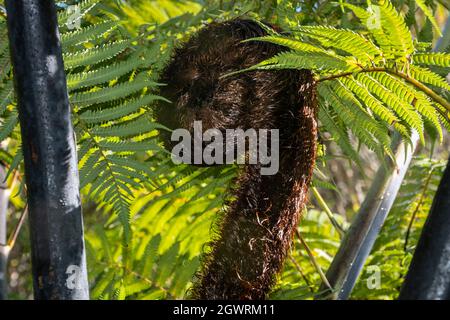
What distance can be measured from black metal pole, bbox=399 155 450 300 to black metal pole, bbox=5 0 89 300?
0.99 ft

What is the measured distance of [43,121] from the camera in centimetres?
70

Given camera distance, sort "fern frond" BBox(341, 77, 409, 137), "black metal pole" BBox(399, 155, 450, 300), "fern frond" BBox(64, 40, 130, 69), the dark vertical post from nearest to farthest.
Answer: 1. "black metal pole" BBox(399, 155, 450, 300)
2. "fern frond" BBox(341, 77, 409, 137)
3. "fern frond" BBox(64, 40, 130, 69)
4. the dark vertical post

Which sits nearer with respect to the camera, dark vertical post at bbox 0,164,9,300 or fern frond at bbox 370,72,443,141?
fern frond at bbox 370,72,443,141

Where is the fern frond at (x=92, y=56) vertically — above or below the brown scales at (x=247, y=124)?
above

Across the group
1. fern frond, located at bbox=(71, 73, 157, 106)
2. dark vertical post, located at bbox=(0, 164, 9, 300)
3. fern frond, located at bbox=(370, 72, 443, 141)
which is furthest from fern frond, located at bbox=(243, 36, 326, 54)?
dark vertical post, located at bbox=(0, 164, 9, 300)

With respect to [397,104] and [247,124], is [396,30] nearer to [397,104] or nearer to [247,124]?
[397,104]

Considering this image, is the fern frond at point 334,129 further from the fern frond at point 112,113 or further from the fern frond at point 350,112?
the fern frond at point 112,113

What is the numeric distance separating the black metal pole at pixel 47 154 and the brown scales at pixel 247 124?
22 centimetres

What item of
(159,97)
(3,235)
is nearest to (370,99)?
(159,97)

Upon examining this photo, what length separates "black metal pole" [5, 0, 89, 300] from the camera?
2.26 ft

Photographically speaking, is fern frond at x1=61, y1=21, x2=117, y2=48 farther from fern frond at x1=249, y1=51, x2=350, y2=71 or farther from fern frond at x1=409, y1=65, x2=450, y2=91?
fern frond at x1=409, y1=65, x2=450, y2=91

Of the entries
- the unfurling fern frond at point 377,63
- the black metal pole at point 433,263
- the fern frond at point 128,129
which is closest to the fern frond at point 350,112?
the unfurling fern frond at point 377,63

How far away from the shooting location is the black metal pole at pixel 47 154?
0.69m

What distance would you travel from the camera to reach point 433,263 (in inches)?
24.4
